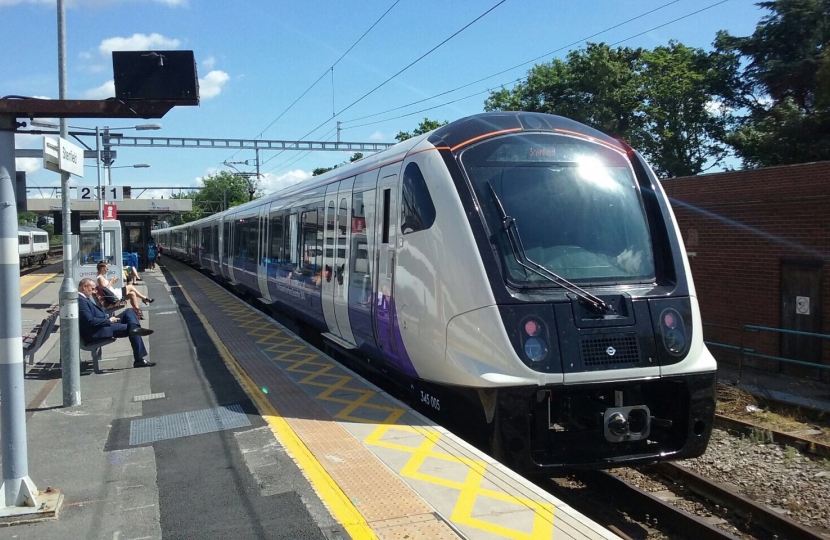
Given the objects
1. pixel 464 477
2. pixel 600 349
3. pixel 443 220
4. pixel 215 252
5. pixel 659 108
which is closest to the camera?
pixel 464 477

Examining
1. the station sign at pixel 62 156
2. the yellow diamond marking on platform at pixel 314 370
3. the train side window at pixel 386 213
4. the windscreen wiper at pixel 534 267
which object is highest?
the station sign at pixel 62 156

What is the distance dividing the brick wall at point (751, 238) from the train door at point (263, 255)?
8609mm

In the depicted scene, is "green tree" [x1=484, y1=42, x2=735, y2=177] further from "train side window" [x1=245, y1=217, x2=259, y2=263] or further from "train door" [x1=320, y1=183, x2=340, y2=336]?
"train door" [x1=320, y1=183, x2=340, y2=336]

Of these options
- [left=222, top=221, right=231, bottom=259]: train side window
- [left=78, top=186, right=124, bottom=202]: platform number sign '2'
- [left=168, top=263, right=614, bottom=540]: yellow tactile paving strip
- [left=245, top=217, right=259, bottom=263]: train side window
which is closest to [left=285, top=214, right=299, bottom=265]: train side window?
[left=168, top=263, right=614, bottom=540]: yellow tactile paving strip

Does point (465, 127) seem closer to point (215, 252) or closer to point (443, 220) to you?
point (443, 220)

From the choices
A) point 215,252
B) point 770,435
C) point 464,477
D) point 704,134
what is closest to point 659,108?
point 704,134

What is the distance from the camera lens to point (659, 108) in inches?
1080

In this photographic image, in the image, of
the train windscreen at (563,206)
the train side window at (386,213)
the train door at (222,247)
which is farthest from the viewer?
the train door at (222,247)

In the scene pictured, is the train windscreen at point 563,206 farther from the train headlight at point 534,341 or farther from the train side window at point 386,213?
the train side window at point 386,213

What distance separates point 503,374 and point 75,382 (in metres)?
5.08

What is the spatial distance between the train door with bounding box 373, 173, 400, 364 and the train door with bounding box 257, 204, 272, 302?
25.3ft

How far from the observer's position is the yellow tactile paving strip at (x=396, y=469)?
4113 mm

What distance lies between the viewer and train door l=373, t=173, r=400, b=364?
6824 mm

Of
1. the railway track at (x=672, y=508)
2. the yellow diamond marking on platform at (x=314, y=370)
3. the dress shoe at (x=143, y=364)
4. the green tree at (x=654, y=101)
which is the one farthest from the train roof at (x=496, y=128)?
the green tree at (x=654, y=101)
